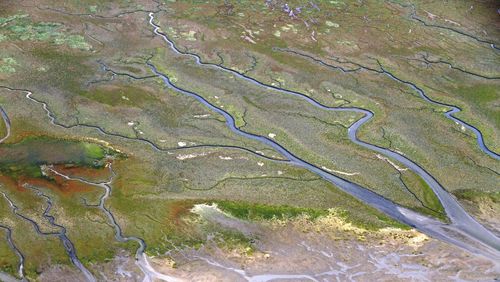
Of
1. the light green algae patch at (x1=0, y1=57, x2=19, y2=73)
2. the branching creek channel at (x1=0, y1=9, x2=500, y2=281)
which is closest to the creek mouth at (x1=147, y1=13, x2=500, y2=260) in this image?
the branching creek channel at (x1=0, y1=9, x2=500, y2=281)

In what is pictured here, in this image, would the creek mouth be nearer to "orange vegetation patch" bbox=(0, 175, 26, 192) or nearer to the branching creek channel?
the branching creek channel

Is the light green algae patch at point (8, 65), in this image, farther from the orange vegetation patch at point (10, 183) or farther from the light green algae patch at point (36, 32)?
the orange vegetation patch at point (10, 183)

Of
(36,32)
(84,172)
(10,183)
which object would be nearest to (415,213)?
(84,172)

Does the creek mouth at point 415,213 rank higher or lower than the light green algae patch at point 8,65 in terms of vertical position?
higher

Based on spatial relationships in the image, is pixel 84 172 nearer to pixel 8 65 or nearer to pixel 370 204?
pixel 8 65

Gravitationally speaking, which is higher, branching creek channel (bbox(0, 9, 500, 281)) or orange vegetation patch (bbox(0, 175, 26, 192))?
branching creek channel (bbox(0, 9, 500, 281))

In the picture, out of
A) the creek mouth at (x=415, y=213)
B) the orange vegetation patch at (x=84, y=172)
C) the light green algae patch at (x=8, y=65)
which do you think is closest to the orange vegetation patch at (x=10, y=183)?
the orange vegetation patch at (x=84, y=172)

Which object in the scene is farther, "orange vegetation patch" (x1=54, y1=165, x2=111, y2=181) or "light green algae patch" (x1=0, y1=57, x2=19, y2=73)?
"light green algae patch" (x1=0, y1=57, x2=19, y2=73)

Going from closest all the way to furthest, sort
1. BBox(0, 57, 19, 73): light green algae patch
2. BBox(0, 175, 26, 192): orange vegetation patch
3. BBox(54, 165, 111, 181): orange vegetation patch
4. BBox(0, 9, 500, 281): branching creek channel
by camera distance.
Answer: BBox(0, 9, 500, 281): branching creek channel, BBox(0, 175, 26, 192): orange vegetation patch, BBox(54, 165, 111, 181): orange vegetation patch, BBox(0, 57, 19, 73): light green algae patch

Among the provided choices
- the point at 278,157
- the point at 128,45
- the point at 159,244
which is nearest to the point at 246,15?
the point at 128,45

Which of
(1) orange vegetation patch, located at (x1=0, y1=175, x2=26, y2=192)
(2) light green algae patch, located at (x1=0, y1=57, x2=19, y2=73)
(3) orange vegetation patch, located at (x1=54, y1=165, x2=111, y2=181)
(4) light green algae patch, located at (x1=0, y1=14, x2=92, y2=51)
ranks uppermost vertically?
(4) light green algae patch, located at (x1=0, y1=14, x2=92, y2=51)

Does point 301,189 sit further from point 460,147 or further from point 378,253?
point 460,147
